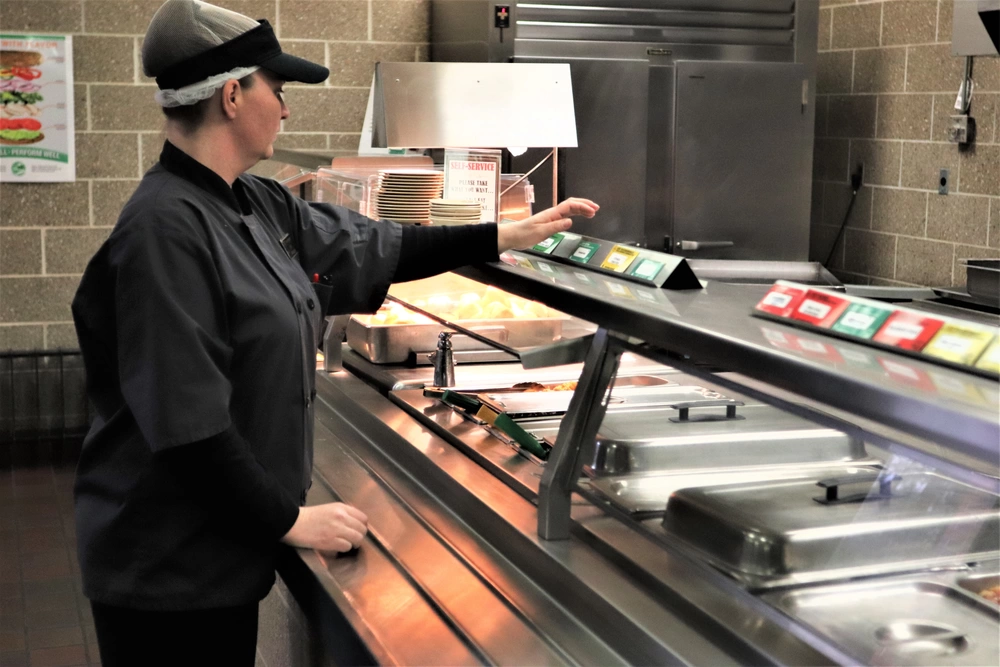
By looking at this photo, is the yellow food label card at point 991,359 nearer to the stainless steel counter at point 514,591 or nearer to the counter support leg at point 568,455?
the stainless steel counter at point 514,591

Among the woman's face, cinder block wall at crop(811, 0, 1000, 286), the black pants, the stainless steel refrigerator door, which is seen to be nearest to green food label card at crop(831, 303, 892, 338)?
the woman's face

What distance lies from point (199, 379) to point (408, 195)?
983mm

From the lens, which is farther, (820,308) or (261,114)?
(261,114)

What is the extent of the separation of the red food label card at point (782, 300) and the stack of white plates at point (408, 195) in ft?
3.99

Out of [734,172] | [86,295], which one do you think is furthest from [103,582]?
[734,172]

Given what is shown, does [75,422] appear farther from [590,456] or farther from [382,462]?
[590,456]

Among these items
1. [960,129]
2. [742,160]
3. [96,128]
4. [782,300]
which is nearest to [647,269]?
[782,300]

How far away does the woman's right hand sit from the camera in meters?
1.89

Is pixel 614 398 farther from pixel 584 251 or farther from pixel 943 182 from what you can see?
pixel 943 182

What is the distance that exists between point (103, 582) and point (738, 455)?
41.3 inches

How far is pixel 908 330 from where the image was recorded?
3.86 feet

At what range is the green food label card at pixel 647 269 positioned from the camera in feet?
5.70

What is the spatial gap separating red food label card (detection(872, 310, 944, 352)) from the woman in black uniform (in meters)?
0.96

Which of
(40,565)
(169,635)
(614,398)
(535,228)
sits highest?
(535,228)
